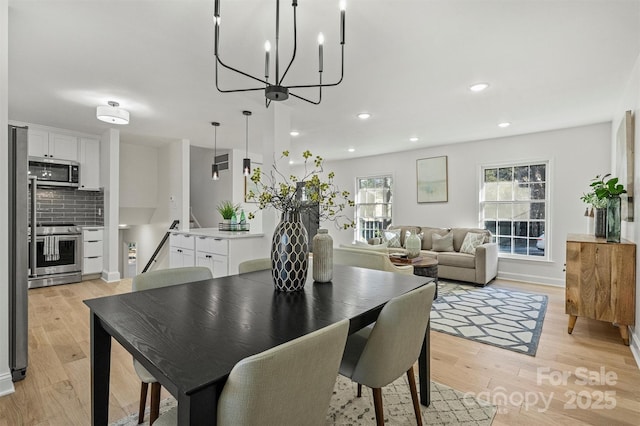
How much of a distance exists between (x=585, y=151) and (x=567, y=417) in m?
4.30

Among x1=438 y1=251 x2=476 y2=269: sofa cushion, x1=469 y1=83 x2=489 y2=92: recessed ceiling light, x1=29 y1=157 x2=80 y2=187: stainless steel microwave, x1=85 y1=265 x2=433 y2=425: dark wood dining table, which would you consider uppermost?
x1=469 y1=83 x2=489 y2=92: recessed ceiling light

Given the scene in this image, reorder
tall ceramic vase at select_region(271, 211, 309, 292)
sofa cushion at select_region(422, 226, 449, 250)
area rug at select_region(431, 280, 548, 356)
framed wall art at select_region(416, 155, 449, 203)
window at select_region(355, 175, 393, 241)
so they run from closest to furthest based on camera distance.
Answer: tall ceramic vase at select_region(271, 211, 309, 292) → area rug at select_region(431, 280, 548, 356) → sofa cushion at select_region(422, 226, 449, 250) → framed wall art at select_region(416, 155, 449, 203) → window at select_region(355, 175, 393, 241)

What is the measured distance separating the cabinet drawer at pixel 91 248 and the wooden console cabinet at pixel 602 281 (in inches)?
251

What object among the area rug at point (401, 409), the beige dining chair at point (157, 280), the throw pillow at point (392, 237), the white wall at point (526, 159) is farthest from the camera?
the throw pillow at point (392, 237)

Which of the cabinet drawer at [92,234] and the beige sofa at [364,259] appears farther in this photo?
the cabinet drawer at [92,234]

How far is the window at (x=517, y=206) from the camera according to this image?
5105 millimetres

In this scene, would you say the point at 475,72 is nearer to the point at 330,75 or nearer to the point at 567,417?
the point at 330,75

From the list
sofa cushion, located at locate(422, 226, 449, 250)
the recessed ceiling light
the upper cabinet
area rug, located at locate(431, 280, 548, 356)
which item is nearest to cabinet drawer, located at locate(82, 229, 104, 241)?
the upper cabinet

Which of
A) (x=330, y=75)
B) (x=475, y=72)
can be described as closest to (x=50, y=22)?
(x=330, y=75)

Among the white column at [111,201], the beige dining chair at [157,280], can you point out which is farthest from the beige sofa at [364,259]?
the white column at [111,201]

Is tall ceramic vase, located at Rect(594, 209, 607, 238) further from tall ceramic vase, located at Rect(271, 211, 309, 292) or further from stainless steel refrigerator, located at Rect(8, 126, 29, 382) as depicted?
stainless steel refrigerator, located at Rect(8, 126, 29, 382)

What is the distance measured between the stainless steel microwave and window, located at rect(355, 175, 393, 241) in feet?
17.5

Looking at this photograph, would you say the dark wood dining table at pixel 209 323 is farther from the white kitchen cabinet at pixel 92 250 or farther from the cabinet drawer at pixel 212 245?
the white kitchen cabinet at pixel 92 250

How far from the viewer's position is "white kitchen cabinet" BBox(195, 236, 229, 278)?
3.74 meters
